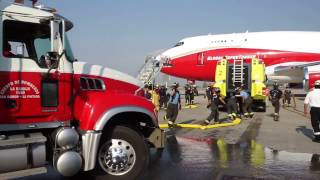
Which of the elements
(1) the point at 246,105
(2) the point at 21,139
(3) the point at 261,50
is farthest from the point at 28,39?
(3) the point at 261,50

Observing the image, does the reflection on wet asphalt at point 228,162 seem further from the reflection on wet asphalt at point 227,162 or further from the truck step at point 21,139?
the truck step at point 21,139

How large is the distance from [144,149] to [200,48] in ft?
90.8

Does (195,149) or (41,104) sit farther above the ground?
(41,104)

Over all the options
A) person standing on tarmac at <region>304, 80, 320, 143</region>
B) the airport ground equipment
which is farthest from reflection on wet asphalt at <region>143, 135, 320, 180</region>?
the airport ground equipment

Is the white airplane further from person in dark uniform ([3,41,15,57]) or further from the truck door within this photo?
person in dark uniform ([3,41,15,57])

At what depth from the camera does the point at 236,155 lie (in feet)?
31.0

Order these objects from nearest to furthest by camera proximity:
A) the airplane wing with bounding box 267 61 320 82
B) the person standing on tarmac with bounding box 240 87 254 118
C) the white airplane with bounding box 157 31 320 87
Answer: the person standing on tarmac with bounding box 240 87 254 118
the airplane wing with bounding box 267 61 320 82
the white airplane with bounding box 157 31 320 87

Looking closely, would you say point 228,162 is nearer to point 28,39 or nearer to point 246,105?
point 28,39

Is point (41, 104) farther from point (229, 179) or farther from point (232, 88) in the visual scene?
point (232, 88)

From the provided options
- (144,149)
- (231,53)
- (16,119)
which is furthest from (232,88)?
(16,119)

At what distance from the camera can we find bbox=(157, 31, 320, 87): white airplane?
33.0 meters

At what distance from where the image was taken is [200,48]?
111 feet

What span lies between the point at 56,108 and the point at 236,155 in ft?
15.5

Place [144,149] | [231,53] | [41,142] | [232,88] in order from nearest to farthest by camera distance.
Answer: [41,142] < [144,149] < [232,88] < [231,53]
